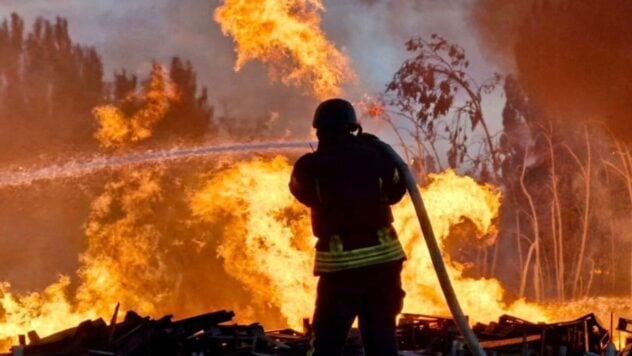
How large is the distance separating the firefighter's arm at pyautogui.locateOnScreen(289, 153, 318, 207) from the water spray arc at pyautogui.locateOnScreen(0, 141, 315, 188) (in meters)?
10.0

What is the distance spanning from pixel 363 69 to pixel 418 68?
1.70 m

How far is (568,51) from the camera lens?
1553 cm

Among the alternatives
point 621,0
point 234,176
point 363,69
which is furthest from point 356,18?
point 621,0

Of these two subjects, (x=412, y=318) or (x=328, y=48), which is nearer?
(x=412, y=318)

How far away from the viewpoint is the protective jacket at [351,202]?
4.91 metres

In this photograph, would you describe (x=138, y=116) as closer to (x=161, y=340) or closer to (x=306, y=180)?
(x=161, y=340)

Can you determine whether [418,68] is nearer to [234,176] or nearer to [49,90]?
[234,176]

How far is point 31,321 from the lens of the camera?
1485 centimetres

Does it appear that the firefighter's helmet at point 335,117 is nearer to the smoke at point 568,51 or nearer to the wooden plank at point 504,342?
the wooden plank at point 504,342

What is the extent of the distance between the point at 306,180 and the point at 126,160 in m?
11.2

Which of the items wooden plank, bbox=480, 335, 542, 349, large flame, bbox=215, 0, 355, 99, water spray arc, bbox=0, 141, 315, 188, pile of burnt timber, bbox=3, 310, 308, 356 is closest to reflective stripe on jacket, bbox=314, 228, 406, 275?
pile of burnt timber, bbox=3, 310, 308, 356

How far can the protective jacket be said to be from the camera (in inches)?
193

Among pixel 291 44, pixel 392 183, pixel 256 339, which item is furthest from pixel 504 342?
pixel 291 44

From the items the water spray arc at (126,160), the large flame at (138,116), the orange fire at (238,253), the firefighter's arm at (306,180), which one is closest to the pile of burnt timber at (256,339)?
the firefighter's arm at (306,180)
